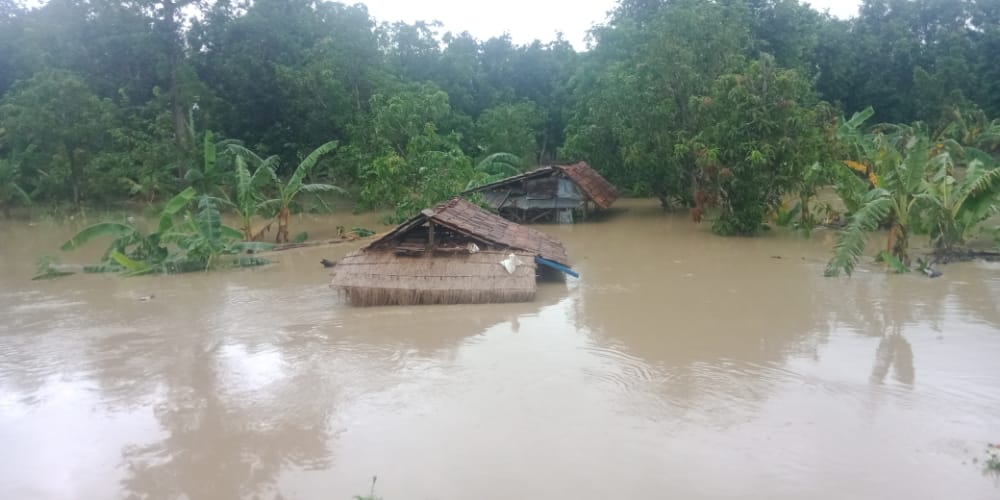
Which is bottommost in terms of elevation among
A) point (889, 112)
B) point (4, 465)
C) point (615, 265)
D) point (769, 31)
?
point (4, 465)

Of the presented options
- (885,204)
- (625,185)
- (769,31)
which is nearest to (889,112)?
(769,31)

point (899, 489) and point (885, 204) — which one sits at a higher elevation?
point (885, 204)

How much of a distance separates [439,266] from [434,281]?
11.9 inches

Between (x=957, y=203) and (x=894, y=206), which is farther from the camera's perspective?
(x=957, y=203)

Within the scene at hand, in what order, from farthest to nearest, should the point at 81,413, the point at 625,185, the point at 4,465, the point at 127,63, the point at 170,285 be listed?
1. the point at 127,63
2. the point at 625,185
3. the point at 170,285
4. the point at 81,413
5. the point at 4,465

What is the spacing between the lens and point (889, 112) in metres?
28.6

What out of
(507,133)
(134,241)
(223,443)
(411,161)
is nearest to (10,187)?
(134,241)

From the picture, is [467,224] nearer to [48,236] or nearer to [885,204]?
[885,204]

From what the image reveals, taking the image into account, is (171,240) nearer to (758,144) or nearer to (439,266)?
(439,266)

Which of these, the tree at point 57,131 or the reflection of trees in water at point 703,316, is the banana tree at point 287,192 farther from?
the tree at point 57,131

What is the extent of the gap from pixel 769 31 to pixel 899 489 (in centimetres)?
2218

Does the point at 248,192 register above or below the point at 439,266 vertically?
above

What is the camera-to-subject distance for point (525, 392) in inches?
250

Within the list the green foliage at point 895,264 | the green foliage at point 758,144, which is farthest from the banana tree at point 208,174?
the green foliage at point 895,264
